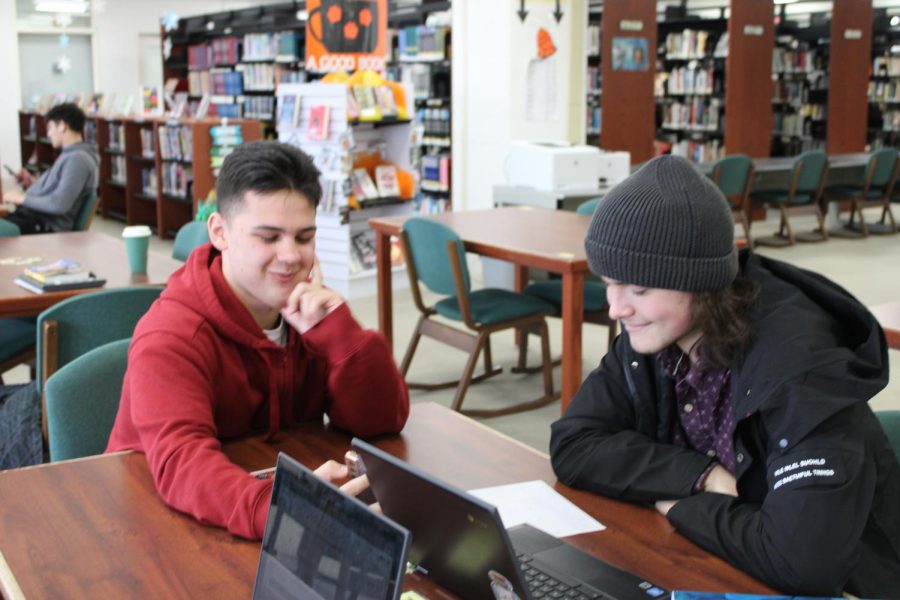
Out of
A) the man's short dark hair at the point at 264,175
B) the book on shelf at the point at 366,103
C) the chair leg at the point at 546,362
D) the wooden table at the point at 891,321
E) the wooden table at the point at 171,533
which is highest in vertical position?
the book on shelf at the point at 366,103

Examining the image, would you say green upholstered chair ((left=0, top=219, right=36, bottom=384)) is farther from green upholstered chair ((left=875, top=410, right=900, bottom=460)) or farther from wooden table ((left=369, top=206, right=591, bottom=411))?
green upholstered chair ((left=875, top=410, right=900, bottom=460))

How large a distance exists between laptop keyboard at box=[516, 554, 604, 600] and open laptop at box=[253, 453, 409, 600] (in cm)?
29

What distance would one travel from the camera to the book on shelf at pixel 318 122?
20.1 feet

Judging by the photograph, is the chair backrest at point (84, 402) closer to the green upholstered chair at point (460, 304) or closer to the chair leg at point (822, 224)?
the green upholstered chair at point (460, 304)

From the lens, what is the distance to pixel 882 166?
9148 millimetres

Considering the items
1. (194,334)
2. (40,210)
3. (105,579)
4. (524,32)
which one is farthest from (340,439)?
(524,32)

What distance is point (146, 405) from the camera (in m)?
1.61

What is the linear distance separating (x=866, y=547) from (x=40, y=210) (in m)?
5.42

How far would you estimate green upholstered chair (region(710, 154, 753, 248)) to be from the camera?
7.89 m

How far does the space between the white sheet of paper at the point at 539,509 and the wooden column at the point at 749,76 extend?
29.0ft

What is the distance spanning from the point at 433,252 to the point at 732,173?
452 cm

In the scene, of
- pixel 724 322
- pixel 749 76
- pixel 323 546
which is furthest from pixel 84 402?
pixel 749 76

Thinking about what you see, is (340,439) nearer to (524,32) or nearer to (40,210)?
(40,210)

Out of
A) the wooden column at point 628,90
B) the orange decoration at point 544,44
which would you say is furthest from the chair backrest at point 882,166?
the orange decoration at point 544,44
